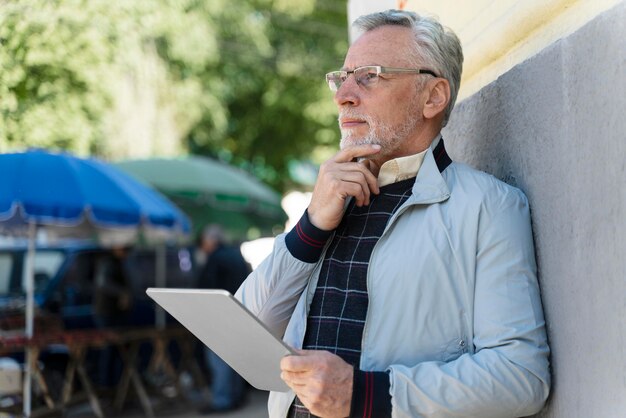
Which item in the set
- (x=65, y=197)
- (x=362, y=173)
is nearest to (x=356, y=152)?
(x=362, y=173)

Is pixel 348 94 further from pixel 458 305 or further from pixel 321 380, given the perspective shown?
pixel 321 380

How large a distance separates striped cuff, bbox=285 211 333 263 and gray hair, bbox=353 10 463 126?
501mm

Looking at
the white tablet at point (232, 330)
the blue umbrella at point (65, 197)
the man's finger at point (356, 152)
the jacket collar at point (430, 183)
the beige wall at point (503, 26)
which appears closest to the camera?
the white tablet at point (232, 330)

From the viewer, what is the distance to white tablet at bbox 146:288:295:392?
184cm

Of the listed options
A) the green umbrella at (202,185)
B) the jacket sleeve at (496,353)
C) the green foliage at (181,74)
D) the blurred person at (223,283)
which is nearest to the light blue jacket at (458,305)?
the jacket sleeve at (496,353)

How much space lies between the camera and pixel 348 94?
7.55 ft

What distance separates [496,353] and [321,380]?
1.27 feet

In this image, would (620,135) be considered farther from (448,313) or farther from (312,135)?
(312,135)

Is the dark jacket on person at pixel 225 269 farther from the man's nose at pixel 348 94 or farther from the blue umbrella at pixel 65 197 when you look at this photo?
the man's nose at pixel 348 94

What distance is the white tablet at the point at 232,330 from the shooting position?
6.03 feet

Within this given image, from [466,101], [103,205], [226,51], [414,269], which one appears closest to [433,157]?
[414,269]

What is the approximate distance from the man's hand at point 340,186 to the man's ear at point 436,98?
0.22 m

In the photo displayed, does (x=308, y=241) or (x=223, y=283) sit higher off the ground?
(x=308, y=241)

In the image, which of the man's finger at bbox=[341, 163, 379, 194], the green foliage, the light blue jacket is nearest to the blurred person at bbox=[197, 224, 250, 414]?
the green foliage
